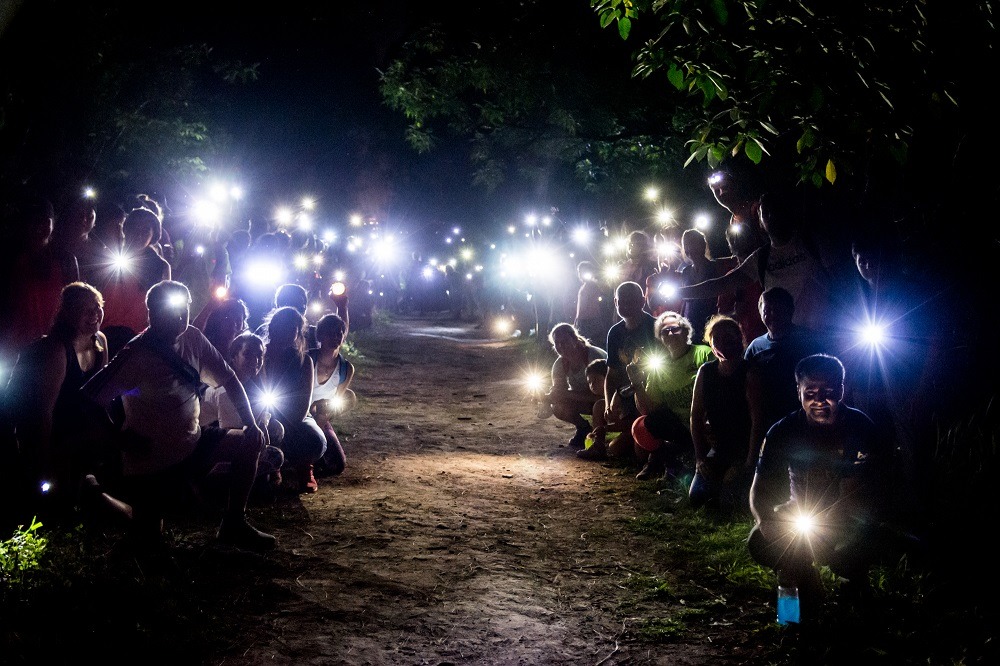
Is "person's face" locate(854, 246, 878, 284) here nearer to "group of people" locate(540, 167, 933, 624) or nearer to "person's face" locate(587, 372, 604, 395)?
"group of people" locate(540, 167, 933, 624)

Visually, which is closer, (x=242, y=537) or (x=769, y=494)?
(x=769, y=494)

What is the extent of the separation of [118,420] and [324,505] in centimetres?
221

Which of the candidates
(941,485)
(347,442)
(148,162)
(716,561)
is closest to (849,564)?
(716,561)

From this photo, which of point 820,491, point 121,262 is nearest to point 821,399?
point 820,491

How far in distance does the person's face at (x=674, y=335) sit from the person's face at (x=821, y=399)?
3.37m

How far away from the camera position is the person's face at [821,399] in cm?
407

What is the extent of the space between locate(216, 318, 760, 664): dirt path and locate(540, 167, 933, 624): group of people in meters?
0.66

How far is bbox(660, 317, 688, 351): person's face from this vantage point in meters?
7.51

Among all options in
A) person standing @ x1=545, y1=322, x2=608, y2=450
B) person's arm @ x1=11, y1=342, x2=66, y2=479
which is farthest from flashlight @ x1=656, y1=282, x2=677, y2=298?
person's arm @ x1=11, y1=342, x2=66, y2=479

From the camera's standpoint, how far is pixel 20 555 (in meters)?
4.46

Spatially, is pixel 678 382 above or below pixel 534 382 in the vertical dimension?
above

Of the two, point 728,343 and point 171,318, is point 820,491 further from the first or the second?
point 171,318

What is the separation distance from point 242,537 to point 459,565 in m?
1.61

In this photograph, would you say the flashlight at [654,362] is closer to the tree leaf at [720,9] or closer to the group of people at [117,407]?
the group of people at [117,407]
